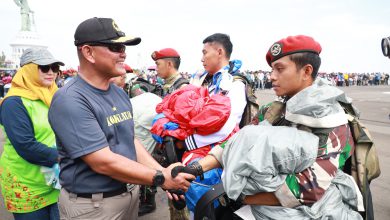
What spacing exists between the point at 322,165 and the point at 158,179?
99 cm

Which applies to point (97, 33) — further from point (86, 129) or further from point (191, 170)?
point (191, 170)

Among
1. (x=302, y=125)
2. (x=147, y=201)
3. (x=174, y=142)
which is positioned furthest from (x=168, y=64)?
(x=302, y=125)

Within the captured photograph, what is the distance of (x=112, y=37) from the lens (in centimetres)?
172

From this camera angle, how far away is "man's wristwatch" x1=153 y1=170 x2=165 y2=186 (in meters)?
1.75

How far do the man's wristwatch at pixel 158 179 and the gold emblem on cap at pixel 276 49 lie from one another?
1098 millimetres

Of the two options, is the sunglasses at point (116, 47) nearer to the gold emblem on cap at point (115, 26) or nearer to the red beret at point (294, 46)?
the gold emblem on cap at point (115, 26)

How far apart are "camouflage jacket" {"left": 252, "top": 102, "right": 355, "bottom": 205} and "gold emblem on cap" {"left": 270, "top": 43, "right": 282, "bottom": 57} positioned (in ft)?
1.57

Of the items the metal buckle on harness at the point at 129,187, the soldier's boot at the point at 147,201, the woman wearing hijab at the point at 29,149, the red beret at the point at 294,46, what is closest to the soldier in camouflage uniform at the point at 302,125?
the red beret at the point at 294,46

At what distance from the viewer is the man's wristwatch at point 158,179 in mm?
1748

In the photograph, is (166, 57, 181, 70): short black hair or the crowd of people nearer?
the crowd of people

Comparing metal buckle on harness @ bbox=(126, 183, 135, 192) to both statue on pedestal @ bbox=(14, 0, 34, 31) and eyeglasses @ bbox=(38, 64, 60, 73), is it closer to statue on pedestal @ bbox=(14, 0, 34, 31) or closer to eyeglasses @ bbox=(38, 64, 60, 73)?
eyeglasses @ bbox=(38, 64, 60, 73)

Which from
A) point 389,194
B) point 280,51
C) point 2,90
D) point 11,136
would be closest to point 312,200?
point 280,51

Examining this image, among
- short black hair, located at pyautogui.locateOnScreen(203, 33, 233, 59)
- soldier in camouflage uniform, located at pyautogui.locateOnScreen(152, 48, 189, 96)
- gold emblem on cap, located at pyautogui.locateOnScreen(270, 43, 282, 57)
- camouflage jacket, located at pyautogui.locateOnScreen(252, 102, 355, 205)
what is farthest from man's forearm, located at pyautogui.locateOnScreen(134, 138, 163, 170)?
soldier in camouflage uniform, located at pyautogui.locateOnScreen(152, 48, 189, 96)

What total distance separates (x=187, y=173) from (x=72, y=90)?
0.92 m
